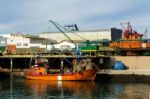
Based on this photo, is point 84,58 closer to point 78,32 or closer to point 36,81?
point 36,81

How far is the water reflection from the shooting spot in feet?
206

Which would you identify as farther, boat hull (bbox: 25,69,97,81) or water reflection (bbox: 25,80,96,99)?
boat hull (bbox: 25,69,97,81)

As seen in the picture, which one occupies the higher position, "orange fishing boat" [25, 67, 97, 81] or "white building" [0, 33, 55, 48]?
"white building" [0, 33, 55, 48]

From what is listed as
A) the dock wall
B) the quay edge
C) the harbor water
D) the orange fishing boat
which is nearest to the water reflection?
the harbor water

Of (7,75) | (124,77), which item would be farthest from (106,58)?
(7,75)

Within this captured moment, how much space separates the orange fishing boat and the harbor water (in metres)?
2.16

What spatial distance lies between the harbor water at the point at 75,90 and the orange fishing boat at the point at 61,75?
2.16 meters

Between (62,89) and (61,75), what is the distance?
49.8 feet

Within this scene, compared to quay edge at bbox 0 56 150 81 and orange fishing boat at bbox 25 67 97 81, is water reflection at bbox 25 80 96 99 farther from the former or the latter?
quay edge at bbox 0 56 150 81

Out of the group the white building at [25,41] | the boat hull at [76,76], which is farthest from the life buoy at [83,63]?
the white building at [25,41]

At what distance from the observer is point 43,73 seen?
8806 centimetres

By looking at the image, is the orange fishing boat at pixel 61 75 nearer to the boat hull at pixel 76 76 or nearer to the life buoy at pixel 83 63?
the boat hull at pixel 76 76


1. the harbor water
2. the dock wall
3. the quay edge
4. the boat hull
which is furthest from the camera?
the dock wall

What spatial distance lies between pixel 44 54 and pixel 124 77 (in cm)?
2288
